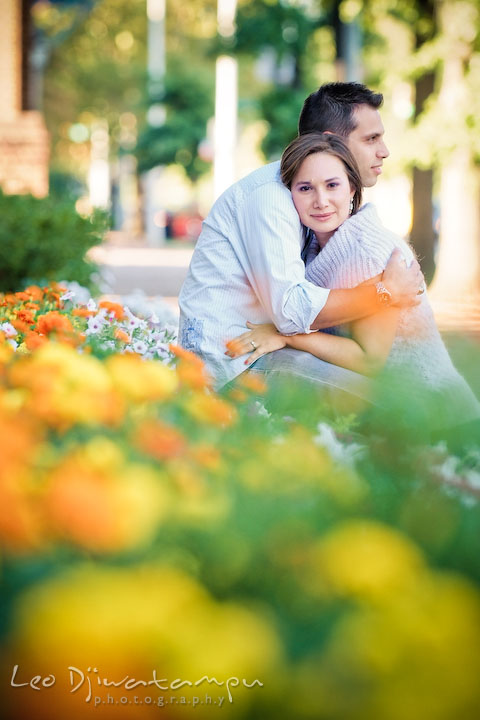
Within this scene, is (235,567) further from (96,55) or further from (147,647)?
(96,55)

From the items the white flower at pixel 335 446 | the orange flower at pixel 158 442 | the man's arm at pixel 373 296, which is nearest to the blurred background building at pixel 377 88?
the man's arm at pixel 373 296

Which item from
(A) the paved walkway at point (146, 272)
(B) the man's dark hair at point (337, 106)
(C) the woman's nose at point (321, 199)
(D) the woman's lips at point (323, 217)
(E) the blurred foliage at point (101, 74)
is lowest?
(A) the paved walkway at point (146, 272)

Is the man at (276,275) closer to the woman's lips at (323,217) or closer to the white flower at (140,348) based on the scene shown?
the woman's lips at (323,217)

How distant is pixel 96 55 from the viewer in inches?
1941

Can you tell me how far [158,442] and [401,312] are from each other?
225 centimetres

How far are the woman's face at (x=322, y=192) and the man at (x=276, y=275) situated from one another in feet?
0.16

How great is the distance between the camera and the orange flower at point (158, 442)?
6.00 ft

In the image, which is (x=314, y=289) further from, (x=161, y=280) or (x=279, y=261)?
(x=161, y=280)

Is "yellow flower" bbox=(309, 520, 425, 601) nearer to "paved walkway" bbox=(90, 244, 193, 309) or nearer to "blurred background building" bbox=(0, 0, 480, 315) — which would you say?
"paved walkway" bbox=(90, 244, 193, 309)

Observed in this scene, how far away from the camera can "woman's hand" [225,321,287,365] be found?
13.4 feet

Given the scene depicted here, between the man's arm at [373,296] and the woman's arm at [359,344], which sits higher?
the man's arm at [373,296]

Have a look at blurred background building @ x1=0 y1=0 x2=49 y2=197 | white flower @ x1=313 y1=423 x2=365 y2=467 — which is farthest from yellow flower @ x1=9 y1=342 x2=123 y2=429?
blurred background building @ x1=0 y1=0 x2=49 y2=197

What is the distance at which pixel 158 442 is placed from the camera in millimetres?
1835

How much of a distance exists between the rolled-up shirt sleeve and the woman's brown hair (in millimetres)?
68
